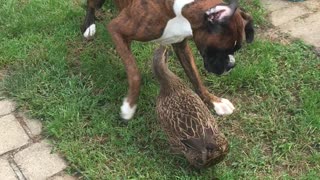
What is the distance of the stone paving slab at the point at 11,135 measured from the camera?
3757 millimetres

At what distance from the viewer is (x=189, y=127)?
3.32m

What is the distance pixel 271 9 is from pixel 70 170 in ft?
8.52

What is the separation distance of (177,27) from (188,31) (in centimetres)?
8

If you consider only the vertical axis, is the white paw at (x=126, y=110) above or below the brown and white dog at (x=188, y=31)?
below

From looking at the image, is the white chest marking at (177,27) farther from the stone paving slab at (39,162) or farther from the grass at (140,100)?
the stone paving slab at (39,162)

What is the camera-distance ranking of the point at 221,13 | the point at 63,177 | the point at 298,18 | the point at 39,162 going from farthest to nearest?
the point at 298,18
the point at 39,162
the point at 63,177
the point at 221,13

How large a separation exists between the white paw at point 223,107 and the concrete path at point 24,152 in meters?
1.15

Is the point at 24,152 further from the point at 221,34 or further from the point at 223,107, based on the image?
the point at 221,34

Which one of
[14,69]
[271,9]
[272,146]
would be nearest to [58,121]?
[14,69]

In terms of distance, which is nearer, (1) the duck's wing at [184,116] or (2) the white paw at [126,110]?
(1) the duck's wing at [184,116]

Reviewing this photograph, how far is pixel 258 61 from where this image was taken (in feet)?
14.7

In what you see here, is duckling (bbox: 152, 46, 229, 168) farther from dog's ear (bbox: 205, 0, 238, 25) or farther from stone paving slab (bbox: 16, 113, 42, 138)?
stone paving slab (bbox: 16, 113, 42, 138)

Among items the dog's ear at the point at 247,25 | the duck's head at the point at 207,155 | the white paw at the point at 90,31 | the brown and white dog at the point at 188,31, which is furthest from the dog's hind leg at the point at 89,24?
the duck's head at the point at 207,155

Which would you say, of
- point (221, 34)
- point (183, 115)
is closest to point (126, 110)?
point (183, 115)
